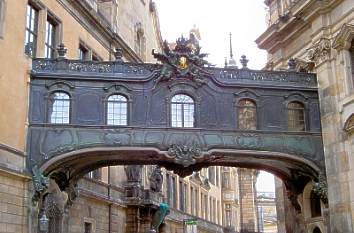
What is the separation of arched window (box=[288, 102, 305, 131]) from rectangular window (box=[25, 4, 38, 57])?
395 inches

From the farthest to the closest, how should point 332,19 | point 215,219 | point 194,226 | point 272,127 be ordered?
point 215,219
point 194,226
point 332,19
point 272,127

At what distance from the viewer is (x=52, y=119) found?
2197cm

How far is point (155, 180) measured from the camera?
36906 mm

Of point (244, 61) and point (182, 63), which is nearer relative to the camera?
point (182, 63)

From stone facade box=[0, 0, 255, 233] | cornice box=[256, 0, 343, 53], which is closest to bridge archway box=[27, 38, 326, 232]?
stone facade box=[0, 0, 255, 233]

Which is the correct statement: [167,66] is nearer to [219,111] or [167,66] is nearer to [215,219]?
[219,111]

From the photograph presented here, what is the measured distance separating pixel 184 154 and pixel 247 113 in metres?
3.08

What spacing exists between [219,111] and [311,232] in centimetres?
694

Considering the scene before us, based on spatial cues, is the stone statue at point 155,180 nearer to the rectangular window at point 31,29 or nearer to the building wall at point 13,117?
the rectangular window at point 31,29

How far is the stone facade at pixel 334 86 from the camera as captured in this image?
908 inches

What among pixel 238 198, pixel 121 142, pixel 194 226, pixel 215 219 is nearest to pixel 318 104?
pixel 121 142

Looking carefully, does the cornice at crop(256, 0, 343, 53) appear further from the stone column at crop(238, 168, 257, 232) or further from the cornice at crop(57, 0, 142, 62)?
the stone column at crop(238, 168, 257, 232)

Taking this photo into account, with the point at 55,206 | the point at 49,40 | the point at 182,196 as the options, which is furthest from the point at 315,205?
the point at 182,196

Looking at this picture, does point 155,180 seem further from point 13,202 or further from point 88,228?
point 13,202
